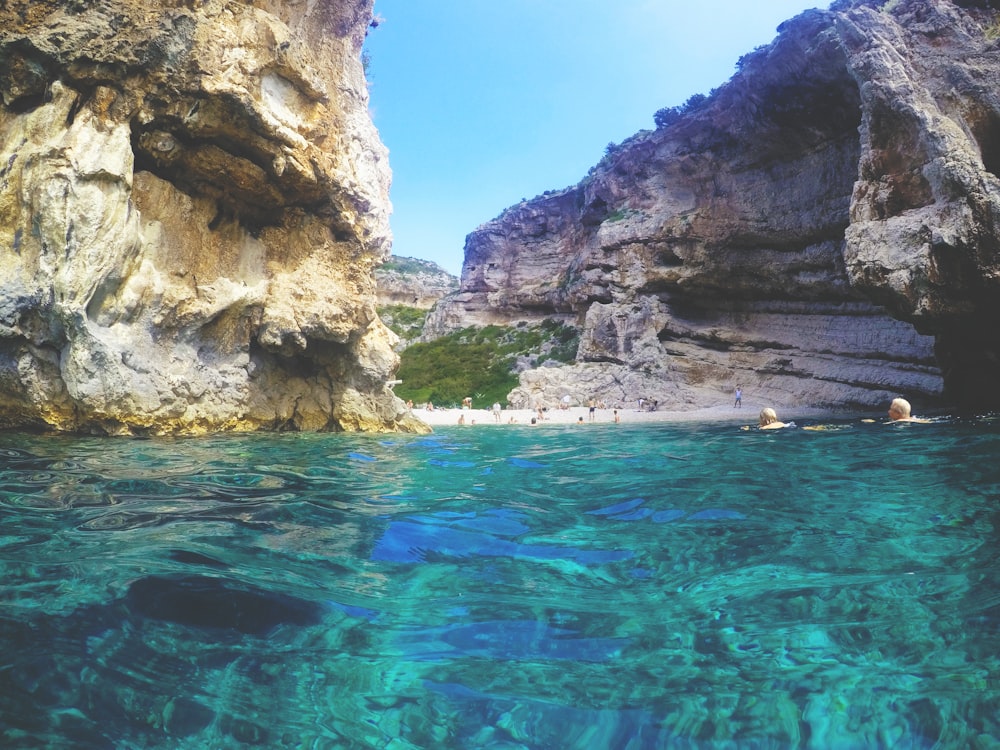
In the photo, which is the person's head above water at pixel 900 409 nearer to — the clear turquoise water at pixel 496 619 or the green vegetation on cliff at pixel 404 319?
the clear turquoise water at pixel 496 619

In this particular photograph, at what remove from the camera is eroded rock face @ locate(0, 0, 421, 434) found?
31.0 ft

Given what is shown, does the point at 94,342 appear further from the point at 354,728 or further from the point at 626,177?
the point at 626,177

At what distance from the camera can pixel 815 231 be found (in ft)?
94.3

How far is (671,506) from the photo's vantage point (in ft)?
16.9

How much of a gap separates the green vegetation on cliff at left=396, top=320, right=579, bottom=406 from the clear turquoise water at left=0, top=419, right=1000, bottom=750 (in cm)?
3333

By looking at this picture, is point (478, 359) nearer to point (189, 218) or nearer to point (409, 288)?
point (189, 218)

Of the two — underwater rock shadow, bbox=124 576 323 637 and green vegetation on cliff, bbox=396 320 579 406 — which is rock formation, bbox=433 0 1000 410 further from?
underwater rock shadow, bbox=124 576 323 637

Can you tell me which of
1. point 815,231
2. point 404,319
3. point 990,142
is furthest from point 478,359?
point 990,142

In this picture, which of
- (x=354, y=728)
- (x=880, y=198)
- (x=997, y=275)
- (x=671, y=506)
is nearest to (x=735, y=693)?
(x=354, y=728)

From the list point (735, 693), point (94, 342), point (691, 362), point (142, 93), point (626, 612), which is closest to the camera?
point (735, 693)

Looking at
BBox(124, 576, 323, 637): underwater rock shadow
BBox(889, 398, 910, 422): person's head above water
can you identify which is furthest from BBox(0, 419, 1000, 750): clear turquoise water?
BBox(889, 398, 910, 422): person's head above water

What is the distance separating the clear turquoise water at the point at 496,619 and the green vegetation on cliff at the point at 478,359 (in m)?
33.3

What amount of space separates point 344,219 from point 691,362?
23896 millimetres

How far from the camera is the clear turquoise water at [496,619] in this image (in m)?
2.09
